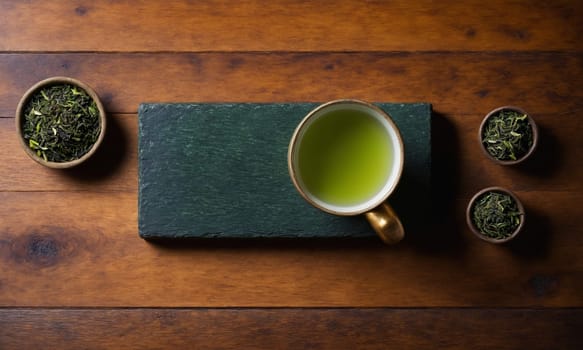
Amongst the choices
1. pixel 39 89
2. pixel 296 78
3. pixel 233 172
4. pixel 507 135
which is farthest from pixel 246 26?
pixel 507 135

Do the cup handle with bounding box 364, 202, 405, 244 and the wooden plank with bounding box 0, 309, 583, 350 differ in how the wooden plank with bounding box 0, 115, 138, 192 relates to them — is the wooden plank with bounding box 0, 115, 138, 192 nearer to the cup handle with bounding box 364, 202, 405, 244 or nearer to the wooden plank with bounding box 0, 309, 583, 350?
the wooden plank with bounding box 0, 309, 583, 350

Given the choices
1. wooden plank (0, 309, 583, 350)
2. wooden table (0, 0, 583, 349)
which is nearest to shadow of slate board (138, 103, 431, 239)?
wooden table (0, 0, 583, 349)

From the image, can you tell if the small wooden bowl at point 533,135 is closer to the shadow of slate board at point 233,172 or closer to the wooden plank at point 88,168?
the shadow of slate board at point 233,172

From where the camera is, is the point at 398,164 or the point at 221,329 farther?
the point at 221,329

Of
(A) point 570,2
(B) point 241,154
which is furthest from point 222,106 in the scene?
(A) point 570,2

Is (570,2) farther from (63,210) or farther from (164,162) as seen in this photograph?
(63,210)

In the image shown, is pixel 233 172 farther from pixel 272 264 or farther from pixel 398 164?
pixel 398 164
